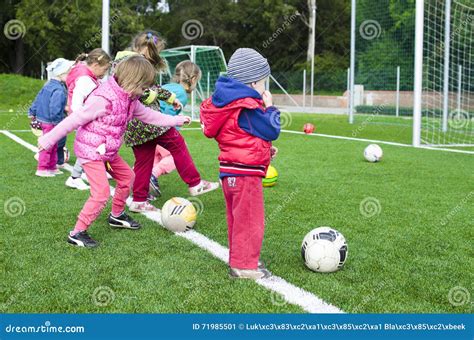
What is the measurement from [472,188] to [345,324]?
4781 millimetres

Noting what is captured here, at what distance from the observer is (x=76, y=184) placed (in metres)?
7.21

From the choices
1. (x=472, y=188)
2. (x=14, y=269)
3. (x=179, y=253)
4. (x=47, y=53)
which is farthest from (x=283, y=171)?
(x=47, y=53)

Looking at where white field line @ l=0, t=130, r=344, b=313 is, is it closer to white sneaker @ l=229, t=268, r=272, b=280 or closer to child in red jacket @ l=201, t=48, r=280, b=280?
white sneaker @ l=229, t=268, r=272, b=280

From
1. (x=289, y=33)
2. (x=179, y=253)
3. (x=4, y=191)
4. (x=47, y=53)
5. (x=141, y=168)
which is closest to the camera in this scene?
(x=179, y=253)

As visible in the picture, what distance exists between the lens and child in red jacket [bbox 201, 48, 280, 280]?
12.1ft

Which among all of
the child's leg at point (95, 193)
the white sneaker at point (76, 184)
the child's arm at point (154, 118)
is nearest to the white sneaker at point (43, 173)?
the white sneaker at point (76, 184)

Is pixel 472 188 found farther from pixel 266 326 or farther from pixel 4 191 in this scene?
pixel 4 191

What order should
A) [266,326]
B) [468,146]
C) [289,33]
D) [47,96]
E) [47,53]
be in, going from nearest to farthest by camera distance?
[266,326], [47,96], [468,146], [47,53], [289,33]

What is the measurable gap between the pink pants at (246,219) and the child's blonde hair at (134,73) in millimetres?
1212

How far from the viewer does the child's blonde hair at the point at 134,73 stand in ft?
14.8

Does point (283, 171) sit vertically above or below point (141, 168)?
below

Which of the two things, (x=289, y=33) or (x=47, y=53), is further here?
(x=289, y=33)

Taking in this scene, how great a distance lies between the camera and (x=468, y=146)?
1255 cm

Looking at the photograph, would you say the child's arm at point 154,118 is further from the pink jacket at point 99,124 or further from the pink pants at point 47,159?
the pink pants at point 47,159
